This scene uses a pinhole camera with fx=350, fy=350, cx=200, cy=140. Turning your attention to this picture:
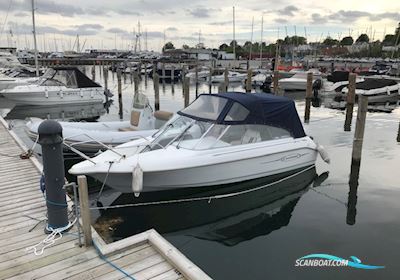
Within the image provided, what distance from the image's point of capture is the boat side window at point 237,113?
7977mm

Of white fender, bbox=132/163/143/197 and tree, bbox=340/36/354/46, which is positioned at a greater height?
tree, bbox=340/36/354/46

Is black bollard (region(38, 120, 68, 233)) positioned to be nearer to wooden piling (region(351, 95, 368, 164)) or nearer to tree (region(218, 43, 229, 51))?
wooden piling (region(351, 95, 368, 164))

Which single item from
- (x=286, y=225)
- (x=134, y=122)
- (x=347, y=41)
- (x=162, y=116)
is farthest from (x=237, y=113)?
(x=347, y=41)

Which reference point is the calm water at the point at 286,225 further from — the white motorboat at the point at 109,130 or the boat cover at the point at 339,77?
the boat cover at the point at 339,77

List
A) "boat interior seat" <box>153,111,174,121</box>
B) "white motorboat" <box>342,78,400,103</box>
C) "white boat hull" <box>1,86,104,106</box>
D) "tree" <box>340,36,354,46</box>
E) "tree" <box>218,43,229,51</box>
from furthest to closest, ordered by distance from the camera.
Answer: "tree" <box>218,43,229,51</box>
"tree" <box>340,36,354,46</box>
"white motorboat" <box>342,78,400,103</box>
"white boat hull" <box>1,86,104,106</box>
"boat interior seat" <box>153,111,174,121</box>

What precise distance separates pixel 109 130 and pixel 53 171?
7218 millimetres

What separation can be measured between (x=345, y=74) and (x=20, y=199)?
29166 millimetres

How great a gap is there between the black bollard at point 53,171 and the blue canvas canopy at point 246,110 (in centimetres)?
406

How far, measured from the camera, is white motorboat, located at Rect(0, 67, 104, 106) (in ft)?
72.1

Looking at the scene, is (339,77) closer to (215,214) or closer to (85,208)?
(215,214)

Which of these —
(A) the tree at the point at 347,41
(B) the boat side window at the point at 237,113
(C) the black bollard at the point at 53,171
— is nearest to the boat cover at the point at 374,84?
(B) the boat side window at the point at 237,113

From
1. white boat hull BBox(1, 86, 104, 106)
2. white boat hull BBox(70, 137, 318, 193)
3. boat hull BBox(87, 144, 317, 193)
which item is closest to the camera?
white boat hull BBox(70, 137, 318, 193)

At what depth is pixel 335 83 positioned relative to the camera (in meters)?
28.9

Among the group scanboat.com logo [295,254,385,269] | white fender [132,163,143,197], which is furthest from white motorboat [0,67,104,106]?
scanboat.com logo [295,254,385,269]
